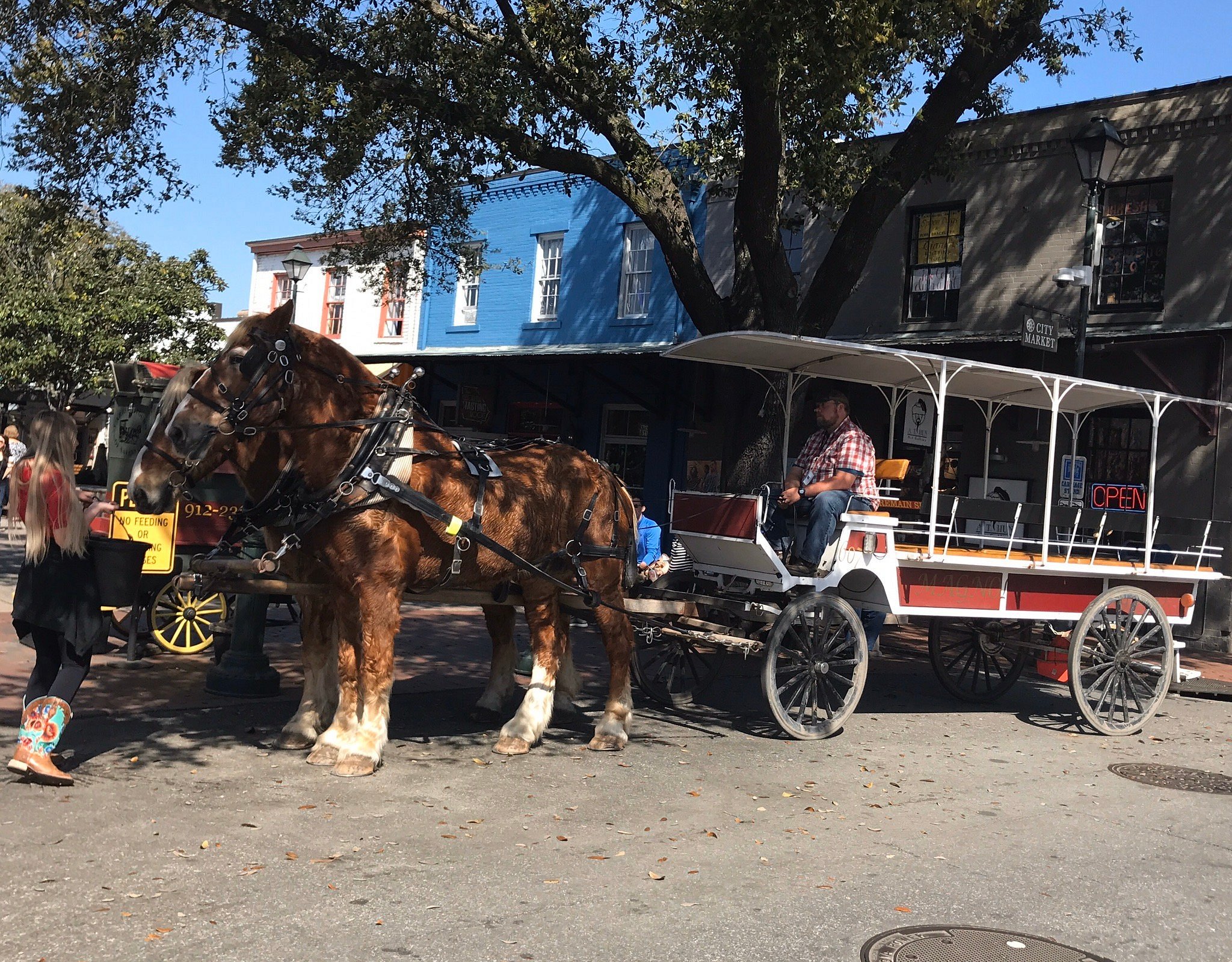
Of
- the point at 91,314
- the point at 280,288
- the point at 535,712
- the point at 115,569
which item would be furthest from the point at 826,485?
the point at 280,288

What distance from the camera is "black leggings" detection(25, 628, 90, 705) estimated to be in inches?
230

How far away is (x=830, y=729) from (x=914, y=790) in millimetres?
1113

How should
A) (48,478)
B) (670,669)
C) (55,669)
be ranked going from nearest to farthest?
(48,478)
(55,669)
(670,669)

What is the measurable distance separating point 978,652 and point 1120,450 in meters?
7.20

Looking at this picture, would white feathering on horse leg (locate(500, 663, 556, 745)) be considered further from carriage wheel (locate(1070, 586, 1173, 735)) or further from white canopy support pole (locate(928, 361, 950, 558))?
carriage wheel (locate(1070, 586, 1173, 735))

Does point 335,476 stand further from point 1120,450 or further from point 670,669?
point 1120,450

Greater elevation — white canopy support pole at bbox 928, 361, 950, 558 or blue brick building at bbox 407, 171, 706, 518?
blue brick building at bbox 407, 171, 706, 518

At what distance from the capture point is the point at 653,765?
719 centimetres

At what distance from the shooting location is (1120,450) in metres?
16.2

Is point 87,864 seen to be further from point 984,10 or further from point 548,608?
point 984,10

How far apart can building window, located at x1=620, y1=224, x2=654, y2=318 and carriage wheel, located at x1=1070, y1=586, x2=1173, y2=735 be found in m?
13.9

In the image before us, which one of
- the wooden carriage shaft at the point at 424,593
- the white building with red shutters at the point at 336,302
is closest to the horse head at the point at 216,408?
the wooden carriage shaft at the point at 424,593

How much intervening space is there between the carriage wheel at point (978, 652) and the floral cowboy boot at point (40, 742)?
6669 mm

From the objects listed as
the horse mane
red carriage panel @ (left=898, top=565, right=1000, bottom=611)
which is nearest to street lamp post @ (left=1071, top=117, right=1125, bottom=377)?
red carriage panel @ (left=898, top=565, right=1000, bottom=611)
